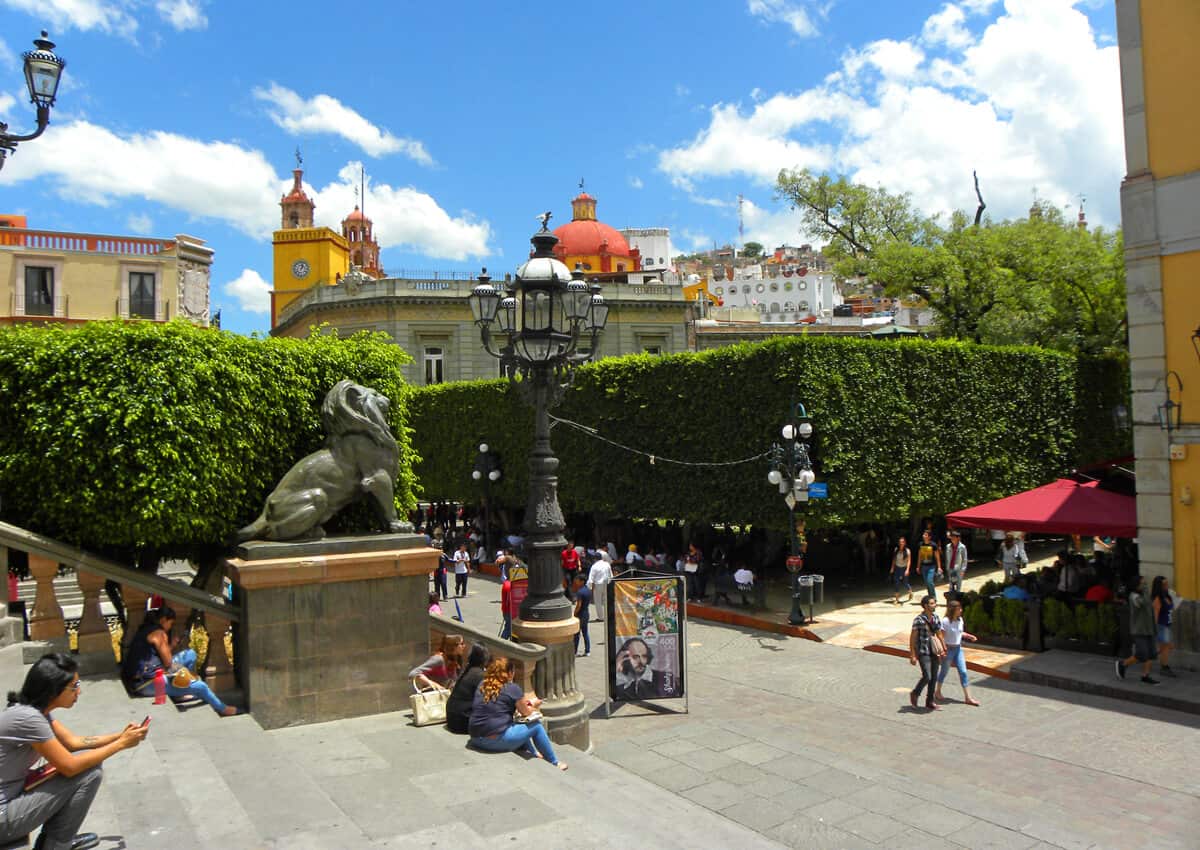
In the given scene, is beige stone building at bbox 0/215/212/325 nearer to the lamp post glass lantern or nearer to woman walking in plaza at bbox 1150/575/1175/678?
the lamp post glass lantern

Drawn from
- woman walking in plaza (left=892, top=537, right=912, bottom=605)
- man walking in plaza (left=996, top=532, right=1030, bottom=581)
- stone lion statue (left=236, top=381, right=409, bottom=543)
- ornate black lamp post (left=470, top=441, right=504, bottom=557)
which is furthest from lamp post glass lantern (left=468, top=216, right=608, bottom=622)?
ornate black lamp post (left=470, top=441, right=504, bottom=557)

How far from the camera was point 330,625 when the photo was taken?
838cm

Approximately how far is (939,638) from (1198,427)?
5.64 metres

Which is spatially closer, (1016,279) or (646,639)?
(646,639)

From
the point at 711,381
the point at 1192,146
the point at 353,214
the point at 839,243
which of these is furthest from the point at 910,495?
the point at 353,214

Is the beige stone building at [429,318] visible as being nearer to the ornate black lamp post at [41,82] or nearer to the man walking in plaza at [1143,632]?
the man walking in plaza at [1143,632]

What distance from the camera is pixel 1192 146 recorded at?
13125 millimetres

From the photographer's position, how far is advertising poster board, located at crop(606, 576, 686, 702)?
443 inches

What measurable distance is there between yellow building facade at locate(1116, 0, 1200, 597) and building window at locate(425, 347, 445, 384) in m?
34.4

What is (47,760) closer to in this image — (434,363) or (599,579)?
(599,579)

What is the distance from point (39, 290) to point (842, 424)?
31.4m

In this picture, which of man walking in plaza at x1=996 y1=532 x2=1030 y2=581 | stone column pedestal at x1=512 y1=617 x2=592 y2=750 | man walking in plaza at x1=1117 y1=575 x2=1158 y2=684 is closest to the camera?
stone column pedestal at x1=512 y1=617 x2=592 y2=750

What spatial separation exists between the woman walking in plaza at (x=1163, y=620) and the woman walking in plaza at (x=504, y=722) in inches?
380

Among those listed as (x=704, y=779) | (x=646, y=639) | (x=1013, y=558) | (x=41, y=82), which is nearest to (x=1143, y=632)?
(x=646, y=639)
